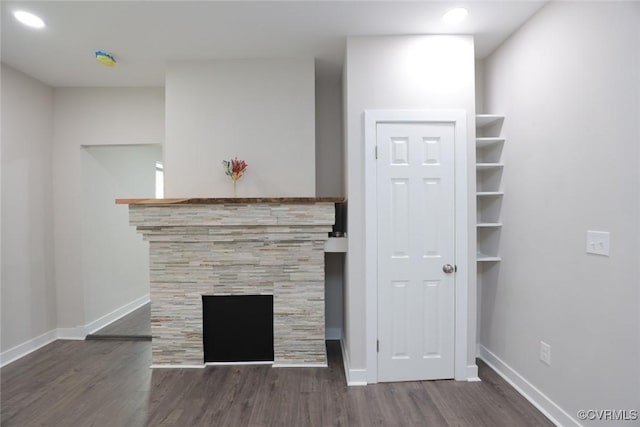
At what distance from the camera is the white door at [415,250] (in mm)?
2410

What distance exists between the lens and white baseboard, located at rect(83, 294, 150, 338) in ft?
11.5

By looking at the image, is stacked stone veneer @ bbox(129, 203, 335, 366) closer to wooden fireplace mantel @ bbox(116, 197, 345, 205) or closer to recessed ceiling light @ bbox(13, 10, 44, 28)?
wooden fireplace mantel @ bbox(116, 197, 345, 205)

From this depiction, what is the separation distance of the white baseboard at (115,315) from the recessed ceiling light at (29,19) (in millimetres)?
2881

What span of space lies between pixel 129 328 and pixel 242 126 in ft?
8.91

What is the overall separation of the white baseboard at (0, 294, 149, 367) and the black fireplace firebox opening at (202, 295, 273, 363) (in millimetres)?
1746

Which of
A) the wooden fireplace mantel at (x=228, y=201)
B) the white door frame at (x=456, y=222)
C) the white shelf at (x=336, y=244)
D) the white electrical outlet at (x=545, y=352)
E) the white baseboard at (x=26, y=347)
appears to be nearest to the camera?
the white electrical outlet at (x=545, y=352)

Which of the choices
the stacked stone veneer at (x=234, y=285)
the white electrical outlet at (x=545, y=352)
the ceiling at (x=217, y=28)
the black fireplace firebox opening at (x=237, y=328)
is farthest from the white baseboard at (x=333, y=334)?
the ceiling at (x=217, y=28)

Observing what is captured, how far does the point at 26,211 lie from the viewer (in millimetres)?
3070

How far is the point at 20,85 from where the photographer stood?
3.02 meters

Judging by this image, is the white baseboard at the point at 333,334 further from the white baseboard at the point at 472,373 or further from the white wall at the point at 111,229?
the white wall at the point at 111,229

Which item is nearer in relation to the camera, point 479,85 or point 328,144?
point 479,85

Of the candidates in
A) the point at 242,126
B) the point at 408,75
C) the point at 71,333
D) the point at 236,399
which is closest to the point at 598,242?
the point at 408,75

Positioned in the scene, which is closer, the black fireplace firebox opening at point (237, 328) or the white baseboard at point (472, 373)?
the white baseboard at point (472, 373)

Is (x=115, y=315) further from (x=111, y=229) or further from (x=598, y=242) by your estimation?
(x=598, y=242)
